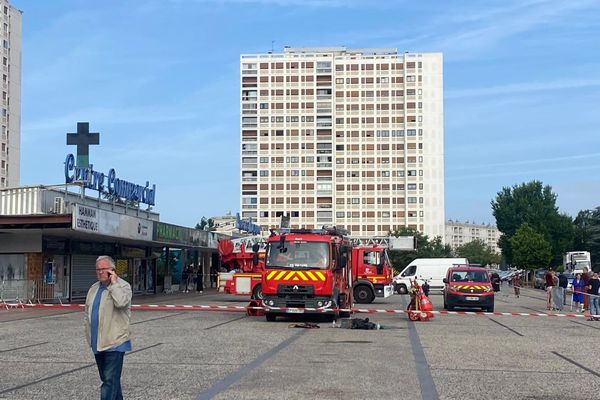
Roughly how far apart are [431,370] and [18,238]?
25865 mm

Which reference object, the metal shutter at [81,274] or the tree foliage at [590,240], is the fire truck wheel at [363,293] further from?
the tree foliage at [590,240]

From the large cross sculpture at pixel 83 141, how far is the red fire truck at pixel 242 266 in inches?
314

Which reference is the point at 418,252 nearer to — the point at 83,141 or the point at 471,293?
the point at 83,141

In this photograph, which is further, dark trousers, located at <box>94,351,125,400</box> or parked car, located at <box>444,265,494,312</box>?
parked car, located at <box>444,265,494,312</box>

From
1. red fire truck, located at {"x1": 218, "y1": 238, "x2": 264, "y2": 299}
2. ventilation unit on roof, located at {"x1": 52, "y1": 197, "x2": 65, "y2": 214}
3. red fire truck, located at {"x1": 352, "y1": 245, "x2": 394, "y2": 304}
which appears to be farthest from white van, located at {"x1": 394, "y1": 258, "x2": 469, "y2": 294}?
ventilation unit on roof, located at {"x1": 52, "y1": 197, "x2": 65, "y2": 214}

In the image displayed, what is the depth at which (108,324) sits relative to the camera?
24.5 feet

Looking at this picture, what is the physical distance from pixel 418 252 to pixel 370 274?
79871 millimetres

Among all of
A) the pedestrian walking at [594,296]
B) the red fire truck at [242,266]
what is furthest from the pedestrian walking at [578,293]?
the red fire truck at [242,266]

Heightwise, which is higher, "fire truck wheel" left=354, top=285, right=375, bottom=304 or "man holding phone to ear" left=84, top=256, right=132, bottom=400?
"man holding phone to ear" left=84, top=256, right=132, bottom=400

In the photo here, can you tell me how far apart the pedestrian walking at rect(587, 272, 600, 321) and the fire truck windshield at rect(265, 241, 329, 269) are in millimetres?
10277

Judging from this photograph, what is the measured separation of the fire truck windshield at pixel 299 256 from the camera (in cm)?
2341

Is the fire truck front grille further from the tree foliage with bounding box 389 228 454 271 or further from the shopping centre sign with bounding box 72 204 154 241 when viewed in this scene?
the tree foliage with bounding box 389 228 454 271

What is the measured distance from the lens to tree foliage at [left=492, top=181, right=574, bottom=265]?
9475 centimetres

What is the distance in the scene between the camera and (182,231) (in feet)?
159
